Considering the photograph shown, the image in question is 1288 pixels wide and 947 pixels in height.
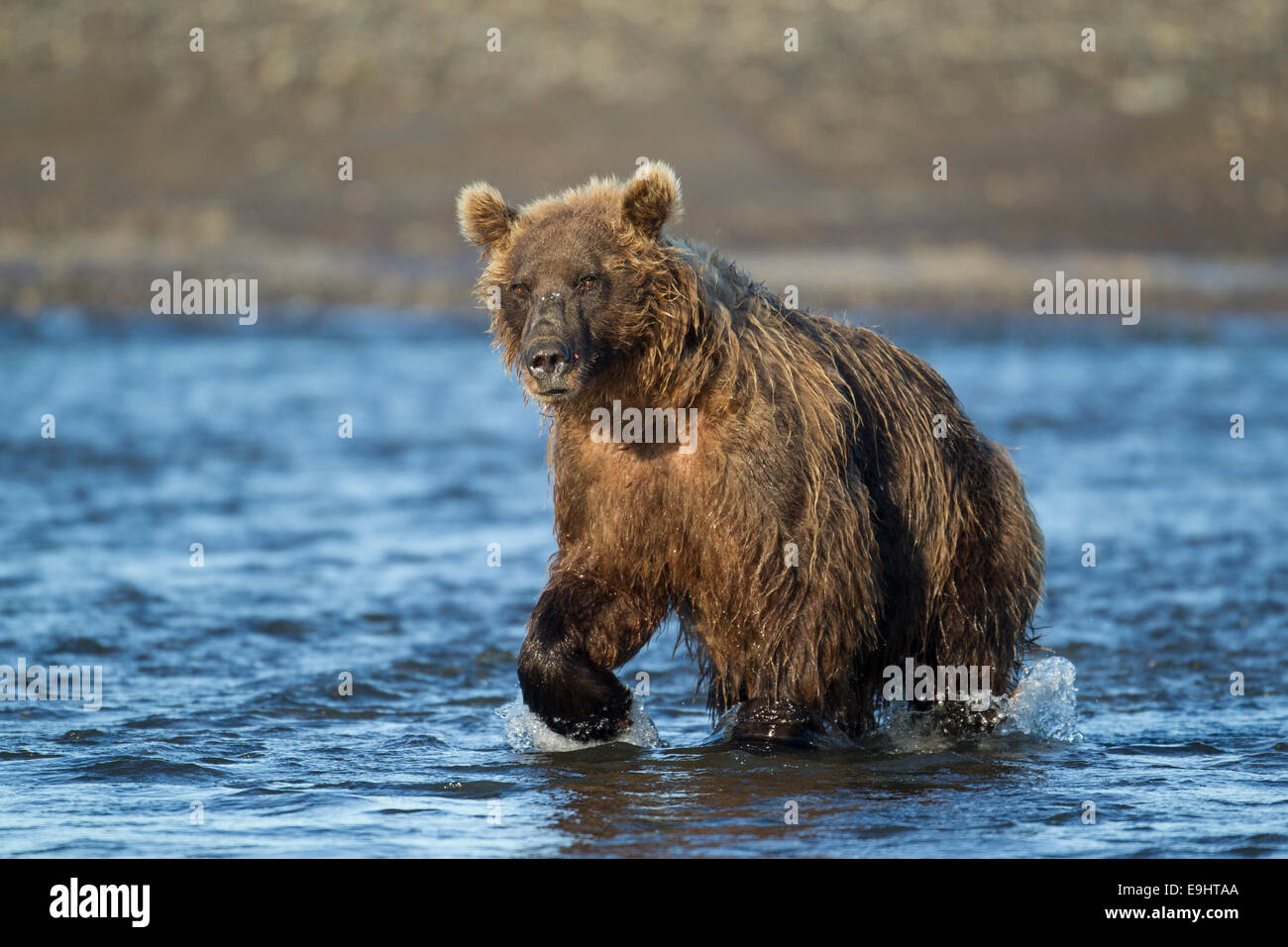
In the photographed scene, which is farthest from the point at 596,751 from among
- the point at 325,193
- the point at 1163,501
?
the point at 325,193

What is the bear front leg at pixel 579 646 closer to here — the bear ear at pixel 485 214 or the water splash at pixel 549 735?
the water splash at pixel 549 735

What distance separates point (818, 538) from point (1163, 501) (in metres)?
8.27

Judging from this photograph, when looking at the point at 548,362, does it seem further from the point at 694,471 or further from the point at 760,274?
the point at 760,274

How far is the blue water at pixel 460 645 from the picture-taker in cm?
696

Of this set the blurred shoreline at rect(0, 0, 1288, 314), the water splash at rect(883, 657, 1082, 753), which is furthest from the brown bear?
the blurred shoreline at rect(0, 0, 1288, 314)

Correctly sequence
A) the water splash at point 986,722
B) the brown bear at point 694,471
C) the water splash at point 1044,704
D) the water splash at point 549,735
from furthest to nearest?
the water splash at point 1044,704, the water splash at point 986,722, the water splash at point 549,735, the brown bear at point 694,471

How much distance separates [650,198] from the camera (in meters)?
7.33

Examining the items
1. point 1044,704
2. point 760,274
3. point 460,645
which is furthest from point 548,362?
point 760,274

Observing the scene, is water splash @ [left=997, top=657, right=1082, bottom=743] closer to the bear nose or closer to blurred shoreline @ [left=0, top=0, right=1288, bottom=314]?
the bear nose

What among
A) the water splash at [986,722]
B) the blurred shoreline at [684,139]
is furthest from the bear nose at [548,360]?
the blurred shoreline at [684,139]

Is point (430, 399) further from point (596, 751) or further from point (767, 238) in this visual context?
point (596, 751)

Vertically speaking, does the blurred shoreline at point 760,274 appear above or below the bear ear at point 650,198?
above

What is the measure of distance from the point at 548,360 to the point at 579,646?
129cm

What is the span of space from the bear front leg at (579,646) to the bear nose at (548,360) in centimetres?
105
